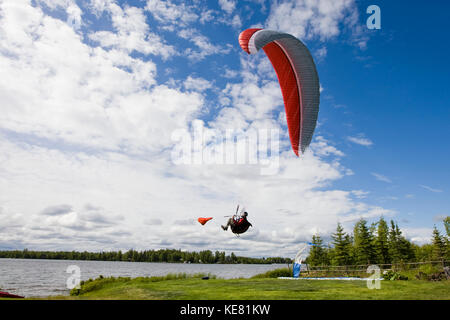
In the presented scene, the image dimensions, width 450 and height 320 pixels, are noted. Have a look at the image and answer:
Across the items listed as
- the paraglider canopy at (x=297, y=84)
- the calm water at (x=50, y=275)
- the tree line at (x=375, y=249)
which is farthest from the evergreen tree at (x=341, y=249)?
the paraglider canopy at (x=297, y=84)

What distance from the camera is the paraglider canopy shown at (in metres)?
9.04

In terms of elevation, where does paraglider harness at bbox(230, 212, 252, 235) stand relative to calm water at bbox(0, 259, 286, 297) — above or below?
above

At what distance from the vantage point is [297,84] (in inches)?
381

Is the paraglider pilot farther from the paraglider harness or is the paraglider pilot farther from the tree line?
the tree line

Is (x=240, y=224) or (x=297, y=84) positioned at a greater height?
(x=297, y=84)

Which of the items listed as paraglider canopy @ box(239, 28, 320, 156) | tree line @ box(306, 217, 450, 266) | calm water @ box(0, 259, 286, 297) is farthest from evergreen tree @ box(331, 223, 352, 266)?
paraglider canopy @ box(239, 28, 320, 156)

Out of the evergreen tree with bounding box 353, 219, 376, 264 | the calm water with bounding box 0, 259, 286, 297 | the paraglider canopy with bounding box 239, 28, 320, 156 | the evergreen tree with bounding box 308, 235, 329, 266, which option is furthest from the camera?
the evergreen tree with bounding box 308, 235, 329, 266
